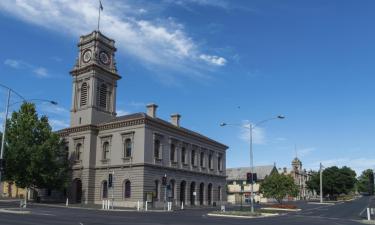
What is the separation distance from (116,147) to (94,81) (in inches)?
431

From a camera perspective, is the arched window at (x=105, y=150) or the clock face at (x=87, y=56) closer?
the arched window at (x=105, y=150)

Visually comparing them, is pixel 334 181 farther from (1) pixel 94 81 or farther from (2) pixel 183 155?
(1) pixel 94 81

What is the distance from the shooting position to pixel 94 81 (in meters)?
68.2

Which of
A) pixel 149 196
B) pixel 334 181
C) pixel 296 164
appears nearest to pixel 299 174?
pixel 296 164

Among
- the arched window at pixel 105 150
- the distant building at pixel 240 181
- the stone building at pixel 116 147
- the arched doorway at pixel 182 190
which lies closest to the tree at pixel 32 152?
the stone building at pixel 116 147

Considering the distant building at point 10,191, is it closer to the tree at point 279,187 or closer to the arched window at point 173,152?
the arched window at point 173,152

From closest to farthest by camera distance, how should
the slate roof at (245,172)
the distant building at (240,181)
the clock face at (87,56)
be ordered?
the clock face at (87,56), the distant building at (240,181), the slate roof at (245,172)

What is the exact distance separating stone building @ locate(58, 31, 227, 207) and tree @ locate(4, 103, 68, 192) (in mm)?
4022

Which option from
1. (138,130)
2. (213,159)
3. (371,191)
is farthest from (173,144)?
(371,191)

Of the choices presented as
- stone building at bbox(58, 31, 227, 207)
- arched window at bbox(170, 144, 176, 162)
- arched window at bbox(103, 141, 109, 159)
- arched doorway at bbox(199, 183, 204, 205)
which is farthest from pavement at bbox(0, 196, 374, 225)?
arched doorway at bbox(199, 183, 204, 205)

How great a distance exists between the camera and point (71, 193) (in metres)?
66.6

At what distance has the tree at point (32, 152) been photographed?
2315 inches

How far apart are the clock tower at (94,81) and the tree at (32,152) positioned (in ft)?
21.3

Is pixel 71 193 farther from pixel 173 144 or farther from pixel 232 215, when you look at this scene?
pixel 232 215
